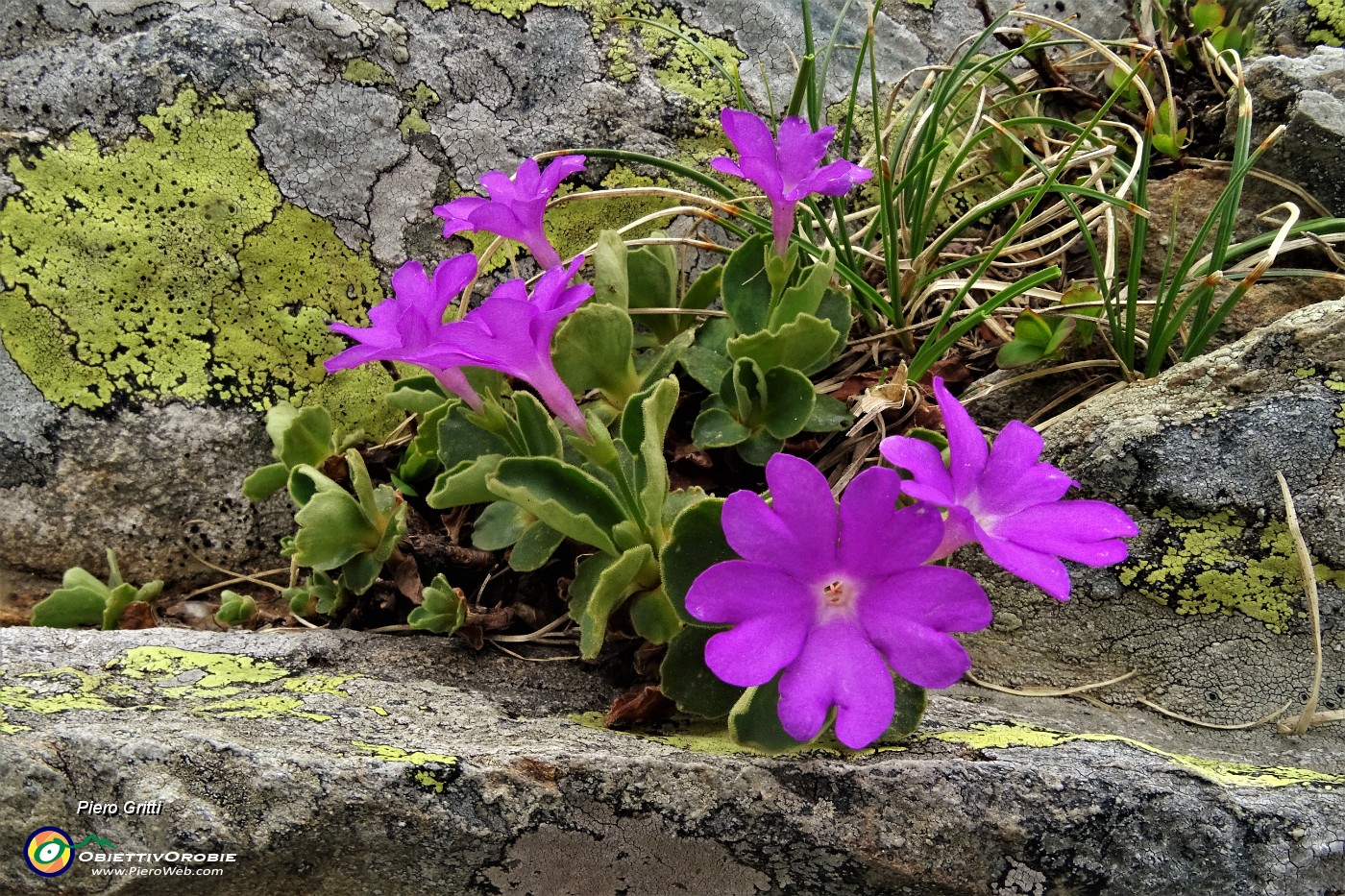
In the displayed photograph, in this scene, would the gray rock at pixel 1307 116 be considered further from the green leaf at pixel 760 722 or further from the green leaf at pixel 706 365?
the green leaf at pixel 760 722

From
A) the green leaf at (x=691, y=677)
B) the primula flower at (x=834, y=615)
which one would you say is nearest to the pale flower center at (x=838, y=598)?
the primula flower at (x=834, y=615)


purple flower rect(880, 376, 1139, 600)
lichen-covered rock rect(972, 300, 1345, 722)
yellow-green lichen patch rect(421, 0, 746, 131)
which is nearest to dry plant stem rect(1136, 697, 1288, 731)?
lichen-covered rock rect(972, 300, 1345, 722)

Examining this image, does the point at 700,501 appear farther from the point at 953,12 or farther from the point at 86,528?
the point at 953,12

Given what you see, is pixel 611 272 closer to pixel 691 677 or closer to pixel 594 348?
pixel 594 348

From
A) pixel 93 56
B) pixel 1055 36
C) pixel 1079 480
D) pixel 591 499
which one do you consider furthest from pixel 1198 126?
pixel 93 56

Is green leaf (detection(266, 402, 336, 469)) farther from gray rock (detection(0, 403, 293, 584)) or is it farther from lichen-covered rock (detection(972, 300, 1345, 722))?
lichen-covered rock (detection(972, 300, 1345, 722))

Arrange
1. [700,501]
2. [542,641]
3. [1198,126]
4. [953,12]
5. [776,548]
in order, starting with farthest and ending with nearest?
[953,12] → [1198,126] → [542,641] → [700,501] → [776,548]
